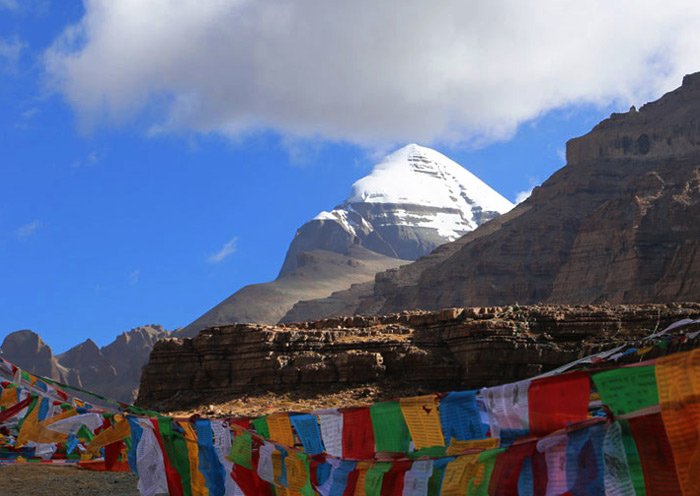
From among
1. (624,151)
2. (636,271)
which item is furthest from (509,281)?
(624,151)

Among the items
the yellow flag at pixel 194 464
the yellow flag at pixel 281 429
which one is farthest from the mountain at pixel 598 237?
the yellow flag at pixel 281 429

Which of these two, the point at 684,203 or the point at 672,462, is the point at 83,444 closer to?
the point at 672,462

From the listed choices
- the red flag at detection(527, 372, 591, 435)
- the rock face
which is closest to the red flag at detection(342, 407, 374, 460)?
the red flag at detection(527, 372, 591, 435)

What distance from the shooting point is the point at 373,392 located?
2795 cm

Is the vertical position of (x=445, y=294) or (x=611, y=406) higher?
(x=445, y=294)

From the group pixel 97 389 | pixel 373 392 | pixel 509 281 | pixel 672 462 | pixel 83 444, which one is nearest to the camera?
pixel 672 462

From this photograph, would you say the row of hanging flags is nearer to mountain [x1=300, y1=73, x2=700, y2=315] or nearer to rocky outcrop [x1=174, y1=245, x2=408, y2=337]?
mountain [x1=300, y1=73, x2=700, y2=315]

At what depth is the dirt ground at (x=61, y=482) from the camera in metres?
14.2

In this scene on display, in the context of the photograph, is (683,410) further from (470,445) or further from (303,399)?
(303,399)

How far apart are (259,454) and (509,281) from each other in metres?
97.8

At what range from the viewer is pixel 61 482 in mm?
15156

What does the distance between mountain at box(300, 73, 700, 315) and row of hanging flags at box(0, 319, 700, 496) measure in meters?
65.1

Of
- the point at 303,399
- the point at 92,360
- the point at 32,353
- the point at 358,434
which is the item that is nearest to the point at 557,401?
the point at 358,434

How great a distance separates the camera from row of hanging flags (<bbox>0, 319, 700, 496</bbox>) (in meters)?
4.85
